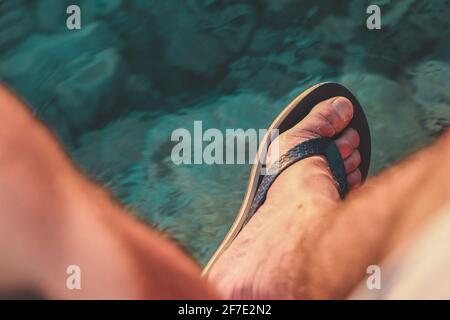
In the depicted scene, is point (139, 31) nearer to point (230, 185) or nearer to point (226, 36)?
point (226, 36)

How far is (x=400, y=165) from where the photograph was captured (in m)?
2.26

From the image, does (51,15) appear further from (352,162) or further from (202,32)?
(352,162)

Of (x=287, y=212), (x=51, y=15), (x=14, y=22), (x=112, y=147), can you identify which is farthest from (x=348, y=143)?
(x=14, y=22)

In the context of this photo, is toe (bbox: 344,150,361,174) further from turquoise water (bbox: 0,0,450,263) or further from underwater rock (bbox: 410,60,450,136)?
underwater rock (bbox: 410,60,450,136)

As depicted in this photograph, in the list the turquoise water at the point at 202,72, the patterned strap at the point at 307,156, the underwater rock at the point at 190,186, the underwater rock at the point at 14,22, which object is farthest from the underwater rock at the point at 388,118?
the underwater rock at the point at 14,22

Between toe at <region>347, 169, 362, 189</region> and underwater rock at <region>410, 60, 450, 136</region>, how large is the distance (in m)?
0.27

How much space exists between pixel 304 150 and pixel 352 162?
157mm

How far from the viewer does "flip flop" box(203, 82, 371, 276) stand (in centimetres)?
224

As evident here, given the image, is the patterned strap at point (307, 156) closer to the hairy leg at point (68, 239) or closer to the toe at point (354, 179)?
the toe at point (354, 179)

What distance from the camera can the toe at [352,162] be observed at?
2.26 metres

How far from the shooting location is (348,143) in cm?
227

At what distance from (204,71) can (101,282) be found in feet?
2.43

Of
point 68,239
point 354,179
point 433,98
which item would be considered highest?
point 433,98

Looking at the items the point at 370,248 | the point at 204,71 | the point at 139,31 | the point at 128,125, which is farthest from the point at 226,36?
the point at 370,248
